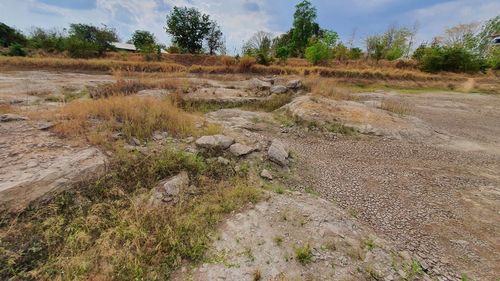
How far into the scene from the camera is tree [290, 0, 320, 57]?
1220 inches

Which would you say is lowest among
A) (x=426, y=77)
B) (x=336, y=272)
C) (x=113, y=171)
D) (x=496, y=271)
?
(x=496, y=271)

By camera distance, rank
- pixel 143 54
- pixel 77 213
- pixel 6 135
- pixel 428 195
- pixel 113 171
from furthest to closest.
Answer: pixel 143 54 → pixel 428 195 → pixel 6 135 → pixel 113 171 → pixel 77 213

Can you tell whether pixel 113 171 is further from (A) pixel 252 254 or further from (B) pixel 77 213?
(A) pixel 252 254

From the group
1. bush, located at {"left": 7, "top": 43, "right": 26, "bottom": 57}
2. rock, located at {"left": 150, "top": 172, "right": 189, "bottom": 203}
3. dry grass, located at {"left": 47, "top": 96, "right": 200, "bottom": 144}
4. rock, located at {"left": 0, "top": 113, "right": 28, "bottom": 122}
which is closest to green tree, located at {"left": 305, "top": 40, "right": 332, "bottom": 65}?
dry grass, located at {"left": 47, "top": 96, "right": 200, "bottom": 144}

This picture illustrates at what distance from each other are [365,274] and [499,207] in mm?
3318

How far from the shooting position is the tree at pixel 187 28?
26203 mm

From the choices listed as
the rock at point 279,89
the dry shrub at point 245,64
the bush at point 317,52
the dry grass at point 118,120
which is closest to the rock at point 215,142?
the dry grass at point 118,120

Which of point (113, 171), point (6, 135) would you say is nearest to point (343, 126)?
point (113, 171)

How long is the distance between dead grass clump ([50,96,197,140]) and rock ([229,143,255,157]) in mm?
993

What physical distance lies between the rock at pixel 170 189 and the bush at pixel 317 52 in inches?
896

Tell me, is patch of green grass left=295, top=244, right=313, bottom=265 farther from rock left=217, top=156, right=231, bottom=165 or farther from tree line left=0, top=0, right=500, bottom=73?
tree line left=0, top=0, right=500, bottom=73

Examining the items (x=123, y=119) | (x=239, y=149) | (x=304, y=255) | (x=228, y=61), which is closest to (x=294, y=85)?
(x=239, y=149)

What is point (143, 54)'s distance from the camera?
21750mm

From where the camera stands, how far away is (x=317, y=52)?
22.8 metres
